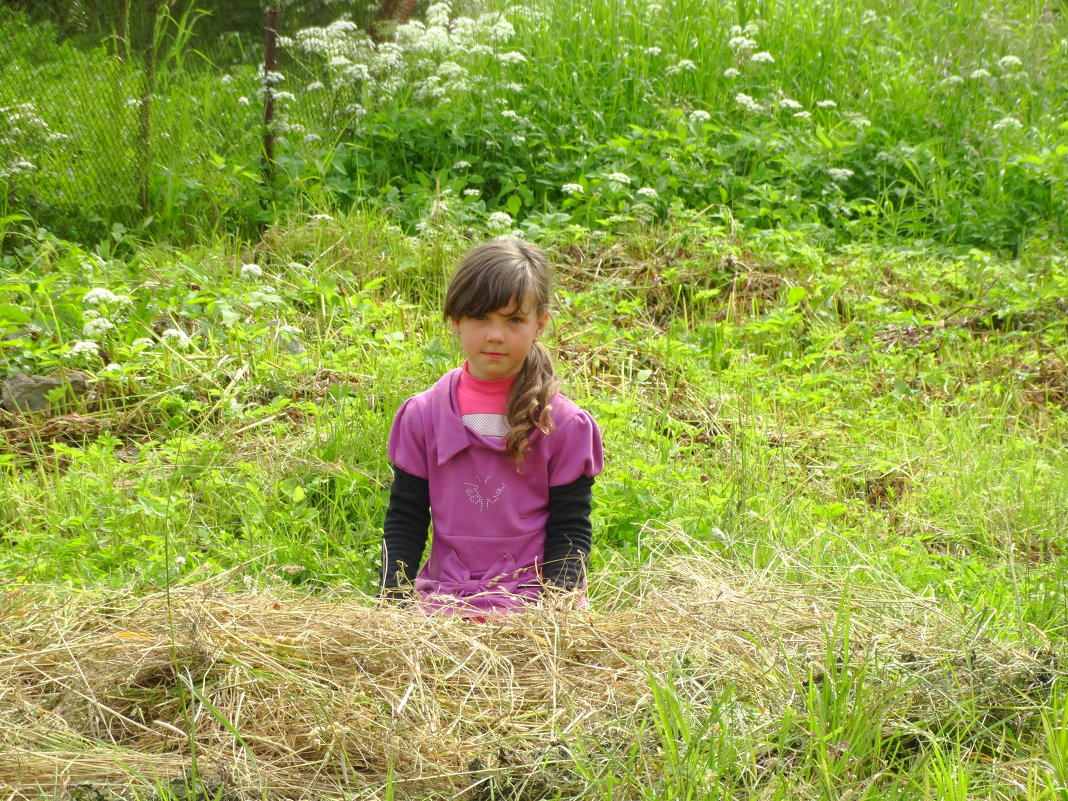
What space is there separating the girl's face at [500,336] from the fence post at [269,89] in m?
3.82

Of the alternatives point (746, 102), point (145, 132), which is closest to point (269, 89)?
point (145, 132)

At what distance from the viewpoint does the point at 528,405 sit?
2775mm

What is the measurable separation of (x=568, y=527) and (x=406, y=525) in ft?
1.42

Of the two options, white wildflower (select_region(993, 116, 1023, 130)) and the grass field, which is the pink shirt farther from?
white wildflower (select_region(993, 116, 1023, 130))

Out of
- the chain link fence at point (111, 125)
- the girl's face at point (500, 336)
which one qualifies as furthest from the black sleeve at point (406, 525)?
the chain link fence at point (111, 125)

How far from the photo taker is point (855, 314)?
566 centimetres

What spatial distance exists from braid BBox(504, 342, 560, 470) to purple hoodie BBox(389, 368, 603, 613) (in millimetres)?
48

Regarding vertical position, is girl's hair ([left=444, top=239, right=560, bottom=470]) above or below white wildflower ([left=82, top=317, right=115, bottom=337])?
above

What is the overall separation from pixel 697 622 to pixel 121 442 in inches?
96.1

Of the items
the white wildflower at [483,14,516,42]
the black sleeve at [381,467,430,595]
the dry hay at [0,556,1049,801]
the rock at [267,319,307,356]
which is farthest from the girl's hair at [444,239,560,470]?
the white wildflower at [483,14,516,42]

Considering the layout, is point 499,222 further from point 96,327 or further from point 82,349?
point 82,349

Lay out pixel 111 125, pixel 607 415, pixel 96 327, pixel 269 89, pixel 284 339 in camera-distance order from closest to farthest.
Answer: pixel 607 415
pixel 96 327
pixel 284 339
pixel 111 125
pixel 269 89

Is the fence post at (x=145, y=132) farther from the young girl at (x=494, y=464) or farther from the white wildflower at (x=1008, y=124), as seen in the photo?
the white wildflower at (x=1008, y=124)

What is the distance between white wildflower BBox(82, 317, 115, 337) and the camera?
4.44 m
